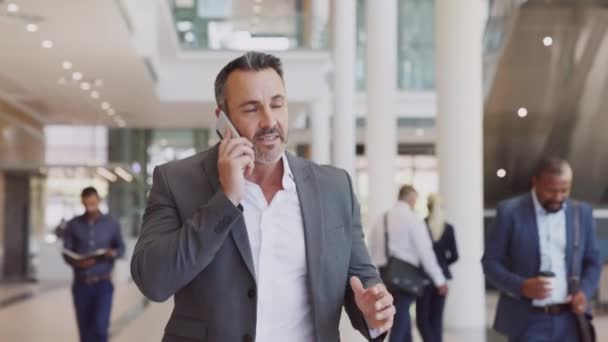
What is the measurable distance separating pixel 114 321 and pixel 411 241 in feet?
24.9

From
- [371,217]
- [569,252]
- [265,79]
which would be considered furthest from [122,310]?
[265,79]

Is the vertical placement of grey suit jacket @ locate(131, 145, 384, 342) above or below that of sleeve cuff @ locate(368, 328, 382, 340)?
above

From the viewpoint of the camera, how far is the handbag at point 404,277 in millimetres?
9992

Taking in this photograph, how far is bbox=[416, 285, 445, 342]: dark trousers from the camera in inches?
414

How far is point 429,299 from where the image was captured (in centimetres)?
1059

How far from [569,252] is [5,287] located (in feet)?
72.6

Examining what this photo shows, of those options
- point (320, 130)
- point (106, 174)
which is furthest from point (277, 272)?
point (106, 174)

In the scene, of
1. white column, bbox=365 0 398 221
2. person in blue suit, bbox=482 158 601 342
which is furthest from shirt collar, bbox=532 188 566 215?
white column, bbox=365 0 398 221

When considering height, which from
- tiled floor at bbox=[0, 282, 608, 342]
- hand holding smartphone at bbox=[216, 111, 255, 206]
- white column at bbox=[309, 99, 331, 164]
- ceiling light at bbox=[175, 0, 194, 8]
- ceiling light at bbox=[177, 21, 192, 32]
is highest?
ceiling light at bbox=[175, 0, 194, 8]

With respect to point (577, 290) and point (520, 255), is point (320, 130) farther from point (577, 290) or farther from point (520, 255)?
point (577, 290)

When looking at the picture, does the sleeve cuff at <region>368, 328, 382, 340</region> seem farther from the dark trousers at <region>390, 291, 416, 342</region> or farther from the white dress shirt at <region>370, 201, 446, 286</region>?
the dark trousers at <region>390, 291, 416, 342</region>

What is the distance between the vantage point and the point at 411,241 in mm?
10086

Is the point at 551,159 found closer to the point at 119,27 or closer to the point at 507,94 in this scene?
the point at 507,94

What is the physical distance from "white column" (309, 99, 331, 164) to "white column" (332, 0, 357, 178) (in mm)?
3615
